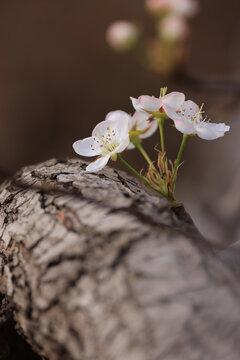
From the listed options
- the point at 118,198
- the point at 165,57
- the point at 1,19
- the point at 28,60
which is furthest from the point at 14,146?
the point at 118,198

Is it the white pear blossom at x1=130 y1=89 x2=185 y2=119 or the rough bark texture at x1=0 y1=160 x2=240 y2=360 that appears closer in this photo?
the rough bark texture at x1=0 y1=160 x2=240 y2=360

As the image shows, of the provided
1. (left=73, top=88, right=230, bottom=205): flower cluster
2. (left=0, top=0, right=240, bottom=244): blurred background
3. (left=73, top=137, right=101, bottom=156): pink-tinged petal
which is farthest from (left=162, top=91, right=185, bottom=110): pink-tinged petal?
(left=0, top=0, right=240, bottom=244): blurred background

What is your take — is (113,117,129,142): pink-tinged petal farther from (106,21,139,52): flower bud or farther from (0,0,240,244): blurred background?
(0,0,240,244): blurred background

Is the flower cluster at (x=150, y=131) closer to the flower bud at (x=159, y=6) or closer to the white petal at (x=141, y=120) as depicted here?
the white petal at (x=141, y=120)

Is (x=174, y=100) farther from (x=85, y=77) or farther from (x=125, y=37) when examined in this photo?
(x=85, y=77)

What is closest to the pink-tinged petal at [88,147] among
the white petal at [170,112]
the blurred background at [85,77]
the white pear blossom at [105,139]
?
the white pear blossom at [105,139]

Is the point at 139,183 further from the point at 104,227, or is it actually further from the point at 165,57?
the point at 165,57

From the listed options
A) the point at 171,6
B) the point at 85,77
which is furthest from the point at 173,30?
the point at 85,77

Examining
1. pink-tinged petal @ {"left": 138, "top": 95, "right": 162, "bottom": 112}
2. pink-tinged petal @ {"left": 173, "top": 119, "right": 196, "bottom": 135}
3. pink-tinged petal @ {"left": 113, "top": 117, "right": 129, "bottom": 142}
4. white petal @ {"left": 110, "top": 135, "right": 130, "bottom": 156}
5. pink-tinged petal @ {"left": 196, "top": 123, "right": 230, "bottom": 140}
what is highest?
pink-tinged petal @ {"left": 113, "top": 117, "right": 129, "bottom": 142}
